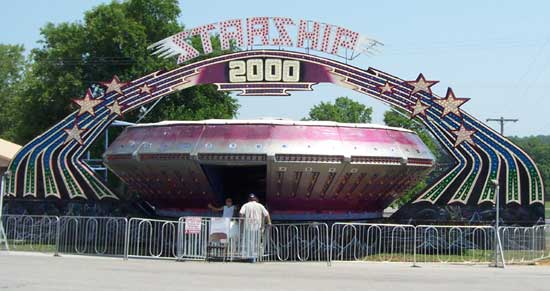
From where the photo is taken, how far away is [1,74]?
69250 mm

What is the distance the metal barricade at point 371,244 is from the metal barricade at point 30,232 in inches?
313

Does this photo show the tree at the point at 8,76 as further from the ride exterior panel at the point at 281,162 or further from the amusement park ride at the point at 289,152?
the ride exterior panel at the point at 281,162

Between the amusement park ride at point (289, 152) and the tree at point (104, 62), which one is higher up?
the tree at point (104, 62)

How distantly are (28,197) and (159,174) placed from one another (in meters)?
6.44

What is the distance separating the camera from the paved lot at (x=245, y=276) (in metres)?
12.4

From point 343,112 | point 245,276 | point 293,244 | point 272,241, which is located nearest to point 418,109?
point 293,244

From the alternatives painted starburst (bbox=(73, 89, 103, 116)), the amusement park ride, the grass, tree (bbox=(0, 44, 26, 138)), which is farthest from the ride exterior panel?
tree (bbox=(0, 44, 26, 138))

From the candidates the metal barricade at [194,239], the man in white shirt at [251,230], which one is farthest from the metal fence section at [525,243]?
the metal barricade at [194,239]

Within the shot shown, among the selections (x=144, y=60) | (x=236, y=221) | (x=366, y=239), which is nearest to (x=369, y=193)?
(x=366, y=239)

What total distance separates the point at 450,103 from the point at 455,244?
4891 mm

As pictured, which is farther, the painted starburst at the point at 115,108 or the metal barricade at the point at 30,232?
the painted starburst at the point at 115,108

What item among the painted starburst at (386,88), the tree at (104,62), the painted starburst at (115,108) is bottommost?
the painted starburst at (115,108)

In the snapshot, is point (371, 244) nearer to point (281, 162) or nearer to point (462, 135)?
point (281, 162)

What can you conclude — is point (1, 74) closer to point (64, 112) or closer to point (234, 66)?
point (64, 112)
